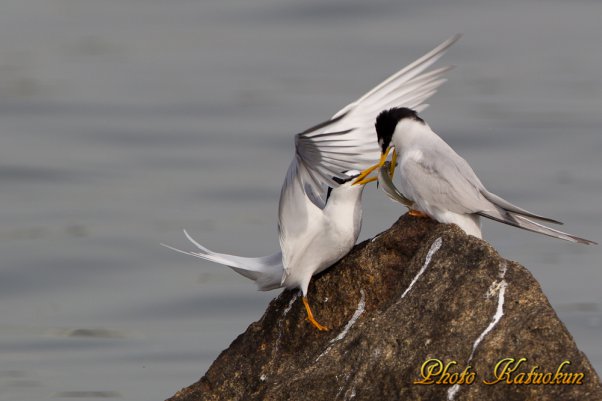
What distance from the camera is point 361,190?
8.62 metres

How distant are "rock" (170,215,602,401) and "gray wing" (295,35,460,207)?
19.6 inches

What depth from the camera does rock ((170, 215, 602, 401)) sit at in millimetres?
7008

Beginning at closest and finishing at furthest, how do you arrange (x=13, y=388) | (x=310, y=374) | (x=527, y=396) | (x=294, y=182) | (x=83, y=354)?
1. (x=527, y=396)
2. (x=310, y=374)
3. (x=294, y=182)
4. (x=13, y=388)
5. (x=83, y=354)

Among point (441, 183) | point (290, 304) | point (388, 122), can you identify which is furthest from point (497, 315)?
point (388, 122)

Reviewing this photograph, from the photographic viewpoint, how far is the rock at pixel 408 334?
7008 mm

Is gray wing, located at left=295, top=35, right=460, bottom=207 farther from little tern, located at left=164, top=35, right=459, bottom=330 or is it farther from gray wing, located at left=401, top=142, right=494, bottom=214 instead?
gray wing, located at left=401, top=142, right=494, bottom=214

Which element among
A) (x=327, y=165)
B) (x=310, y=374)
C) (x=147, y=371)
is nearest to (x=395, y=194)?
(x=327, y=165)

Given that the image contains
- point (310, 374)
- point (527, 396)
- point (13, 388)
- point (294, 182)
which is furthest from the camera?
point (13, 388)

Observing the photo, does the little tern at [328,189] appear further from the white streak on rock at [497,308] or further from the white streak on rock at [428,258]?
the white streak on rock at [497,308]

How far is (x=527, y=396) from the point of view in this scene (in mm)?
6895

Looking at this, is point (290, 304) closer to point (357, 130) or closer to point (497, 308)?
point (357, 130)

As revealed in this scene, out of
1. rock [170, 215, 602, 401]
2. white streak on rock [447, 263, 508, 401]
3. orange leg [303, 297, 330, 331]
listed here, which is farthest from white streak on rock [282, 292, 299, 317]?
white streak on rock [447, 263, 508, 401]

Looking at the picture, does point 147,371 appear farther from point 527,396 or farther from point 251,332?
point 527,396

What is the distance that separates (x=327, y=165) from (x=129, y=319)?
757cm
